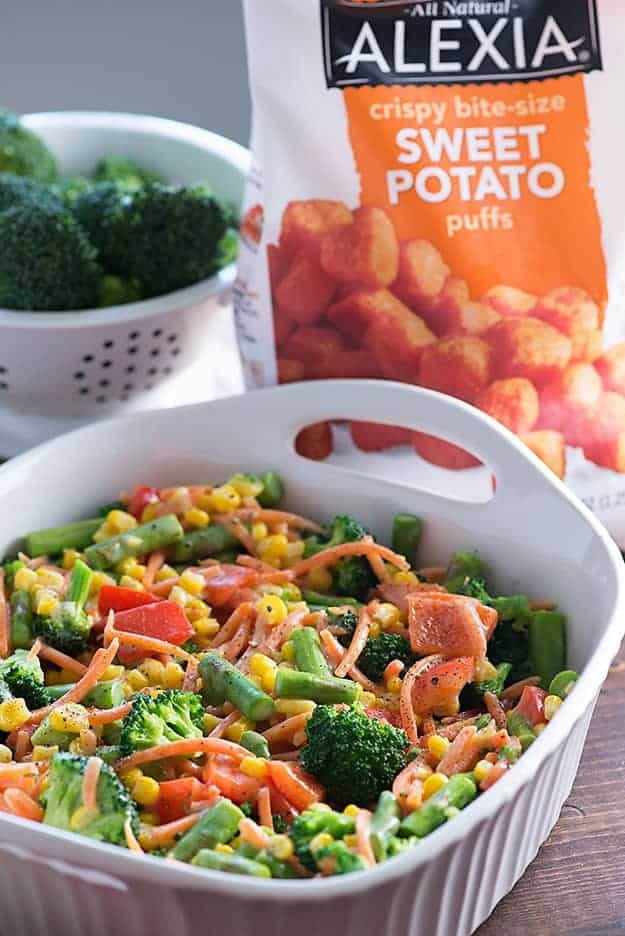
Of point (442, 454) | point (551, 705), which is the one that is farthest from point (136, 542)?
point (551, 705)

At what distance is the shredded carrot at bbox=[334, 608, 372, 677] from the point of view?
76.4 inches

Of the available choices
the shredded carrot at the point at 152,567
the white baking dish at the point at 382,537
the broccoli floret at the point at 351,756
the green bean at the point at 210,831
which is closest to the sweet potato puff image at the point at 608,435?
the white baking dish at the point at 382,537

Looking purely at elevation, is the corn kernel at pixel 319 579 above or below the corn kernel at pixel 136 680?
below

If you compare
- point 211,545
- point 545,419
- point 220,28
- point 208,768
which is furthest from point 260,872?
point 220,28

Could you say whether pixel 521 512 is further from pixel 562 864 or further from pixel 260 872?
pixel 260 872

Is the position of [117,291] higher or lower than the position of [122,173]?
lower

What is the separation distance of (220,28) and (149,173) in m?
1.32

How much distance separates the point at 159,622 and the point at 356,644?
1.01 ft

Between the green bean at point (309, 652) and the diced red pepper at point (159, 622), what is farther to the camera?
the diced red pepper at point (159, 622)

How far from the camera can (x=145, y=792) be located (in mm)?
1665

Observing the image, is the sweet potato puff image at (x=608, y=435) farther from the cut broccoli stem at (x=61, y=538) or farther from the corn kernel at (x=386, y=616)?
the cut broccoli stem at (x=61, y=538)

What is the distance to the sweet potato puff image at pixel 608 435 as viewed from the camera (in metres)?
2.49

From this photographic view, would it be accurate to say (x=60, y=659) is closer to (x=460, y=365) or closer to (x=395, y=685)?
(x=395, y=685)

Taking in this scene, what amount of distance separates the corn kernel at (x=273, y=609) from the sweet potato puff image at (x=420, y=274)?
2.30 feet
